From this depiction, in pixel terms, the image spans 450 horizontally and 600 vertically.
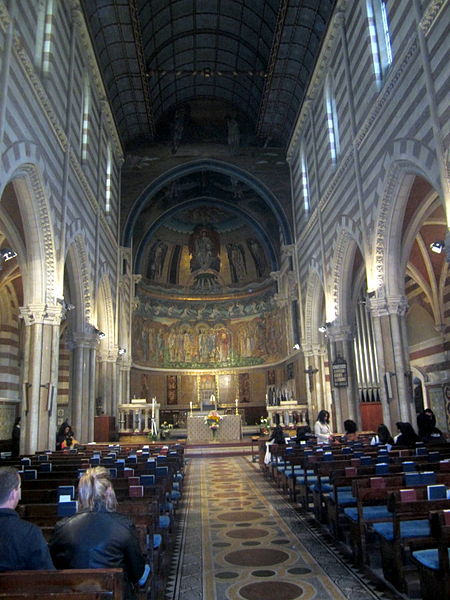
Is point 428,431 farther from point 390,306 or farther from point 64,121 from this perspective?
point 64,121

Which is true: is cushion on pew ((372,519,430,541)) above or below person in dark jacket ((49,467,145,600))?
below

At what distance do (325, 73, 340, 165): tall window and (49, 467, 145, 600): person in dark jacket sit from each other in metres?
18.6

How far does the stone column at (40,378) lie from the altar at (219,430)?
35.3 feet

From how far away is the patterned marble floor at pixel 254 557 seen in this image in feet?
17.3

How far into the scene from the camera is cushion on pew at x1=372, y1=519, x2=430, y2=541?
5184 millimetres

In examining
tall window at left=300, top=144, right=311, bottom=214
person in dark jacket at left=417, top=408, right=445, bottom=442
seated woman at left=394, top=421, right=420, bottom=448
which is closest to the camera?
seated woman at left=394, top=421, right=420, bottom=448

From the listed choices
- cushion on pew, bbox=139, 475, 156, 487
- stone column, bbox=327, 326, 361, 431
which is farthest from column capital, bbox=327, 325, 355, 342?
cushion on pew, bbox=139, 475, 156, 487

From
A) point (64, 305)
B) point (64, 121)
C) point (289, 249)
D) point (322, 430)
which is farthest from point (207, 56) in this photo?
point (322, 430)

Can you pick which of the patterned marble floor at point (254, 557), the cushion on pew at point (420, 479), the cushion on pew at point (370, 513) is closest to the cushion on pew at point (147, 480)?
the patterned marble floor at point (254, 557)

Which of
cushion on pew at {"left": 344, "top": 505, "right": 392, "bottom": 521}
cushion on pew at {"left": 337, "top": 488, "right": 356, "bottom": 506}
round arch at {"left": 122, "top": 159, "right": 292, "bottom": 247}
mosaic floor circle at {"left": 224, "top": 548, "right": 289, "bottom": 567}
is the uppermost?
round arch at {"left": 122, "top": 159, "right": 292, "bottom": 247}

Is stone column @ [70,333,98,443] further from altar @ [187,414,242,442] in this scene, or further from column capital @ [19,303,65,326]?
altar @ [187,414,242,442]

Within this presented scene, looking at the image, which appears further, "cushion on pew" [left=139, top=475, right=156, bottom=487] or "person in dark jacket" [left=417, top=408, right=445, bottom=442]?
"person in dark jacket" [left=417, top=408, right=445, bottom=442]

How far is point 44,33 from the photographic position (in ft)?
50.3

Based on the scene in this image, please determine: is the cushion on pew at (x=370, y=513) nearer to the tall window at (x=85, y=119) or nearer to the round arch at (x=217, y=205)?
the tall window at (x=85, y=119)
